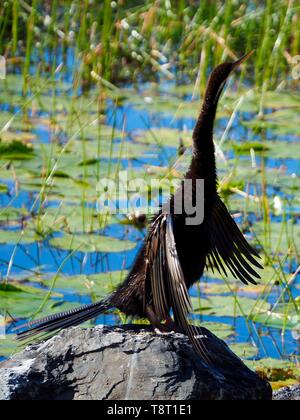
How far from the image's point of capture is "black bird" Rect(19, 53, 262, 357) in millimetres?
4254

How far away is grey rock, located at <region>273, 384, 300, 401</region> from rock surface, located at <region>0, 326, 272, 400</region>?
1.00 feet

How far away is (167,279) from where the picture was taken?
4.30 m

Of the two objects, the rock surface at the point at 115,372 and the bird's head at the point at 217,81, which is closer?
the rock surface at the point at 115,372

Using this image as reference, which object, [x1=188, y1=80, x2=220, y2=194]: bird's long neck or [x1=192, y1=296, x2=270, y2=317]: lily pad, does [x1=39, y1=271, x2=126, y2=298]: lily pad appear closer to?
[x1=192, y1=296, x2=270, y2=317]: lily pad

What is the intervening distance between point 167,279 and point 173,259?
14 centimetres

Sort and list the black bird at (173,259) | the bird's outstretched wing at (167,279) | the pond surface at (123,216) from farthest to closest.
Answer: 1. the pond surface at (123,216)
2. the black bird at (173,259)
3. the bird's outstretched wing at (167,279)

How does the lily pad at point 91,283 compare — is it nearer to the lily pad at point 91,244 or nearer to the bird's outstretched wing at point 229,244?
the lily pad at point 91,244

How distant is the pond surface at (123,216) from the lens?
5.75 m

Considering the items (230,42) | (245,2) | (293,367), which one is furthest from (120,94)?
(293,367)
